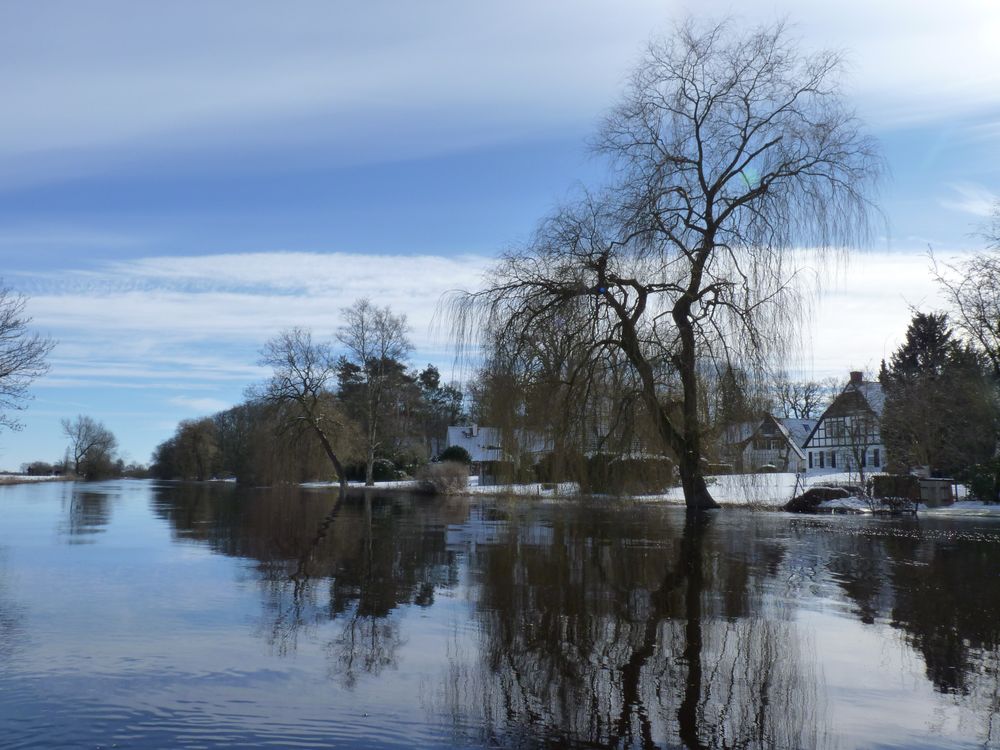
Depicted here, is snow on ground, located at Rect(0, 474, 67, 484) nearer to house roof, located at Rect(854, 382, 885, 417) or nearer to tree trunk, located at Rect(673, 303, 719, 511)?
tree trunk, located at Rect(673, 303, 719, 511)

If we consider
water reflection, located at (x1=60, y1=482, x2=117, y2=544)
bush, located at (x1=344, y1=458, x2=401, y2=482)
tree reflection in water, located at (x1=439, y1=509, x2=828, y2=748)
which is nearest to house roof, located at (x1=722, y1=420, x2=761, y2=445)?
tree reflection in water, located at (x1=439, y1=509, x2=828, y2=748)

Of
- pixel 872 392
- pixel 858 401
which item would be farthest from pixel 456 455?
pixel 872 392

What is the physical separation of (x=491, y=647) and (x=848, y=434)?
5229cm

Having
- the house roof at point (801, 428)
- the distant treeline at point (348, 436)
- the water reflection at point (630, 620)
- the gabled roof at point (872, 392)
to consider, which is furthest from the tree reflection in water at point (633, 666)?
the house roof at point (801, 428)

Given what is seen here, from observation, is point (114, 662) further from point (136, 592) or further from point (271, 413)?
point (271, 413)

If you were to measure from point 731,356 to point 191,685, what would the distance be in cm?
1677

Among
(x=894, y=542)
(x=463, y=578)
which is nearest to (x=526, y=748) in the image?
(x=463, y=578)

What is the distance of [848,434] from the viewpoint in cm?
5400

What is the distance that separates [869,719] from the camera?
5441 millimetres

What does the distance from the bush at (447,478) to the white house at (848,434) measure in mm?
21739

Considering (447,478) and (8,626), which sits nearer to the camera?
(8,626)

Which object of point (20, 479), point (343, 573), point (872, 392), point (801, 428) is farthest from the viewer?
point (801, 428)

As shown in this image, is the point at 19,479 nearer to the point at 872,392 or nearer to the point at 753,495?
the point at 753,495

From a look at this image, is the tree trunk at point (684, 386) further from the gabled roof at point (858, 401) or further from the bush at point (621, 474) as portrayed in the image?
the gabled roof at point (858, 401)
